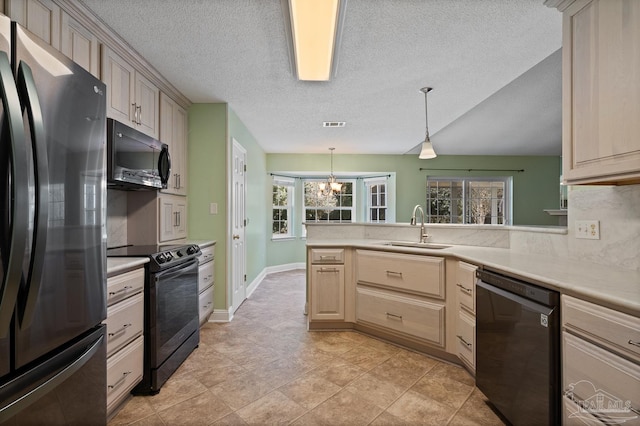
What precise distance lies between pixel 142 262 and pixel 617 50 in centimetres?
273

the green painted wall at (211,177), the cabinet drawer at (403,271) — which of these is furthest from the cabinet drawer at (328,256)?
the green painted wall at (211,177)

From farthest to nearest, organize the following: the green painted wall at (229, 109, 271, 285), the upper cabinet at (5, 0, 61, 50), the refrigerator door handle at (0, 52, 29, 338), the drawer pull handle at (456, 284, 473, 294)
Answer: the green painted wall at (229, 109, 271, 285) < the drawer pull handle at (456, 284, 473, 294) < the upper cabinet at (5, 0, 61, 50) < the refrigerator door handle at (0, 52, 29, 338)

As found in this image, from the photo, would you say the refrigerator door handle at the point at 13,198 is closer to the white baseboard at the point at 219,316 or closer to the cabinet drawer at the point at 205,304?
the cabinet drawer at the point at 205,304

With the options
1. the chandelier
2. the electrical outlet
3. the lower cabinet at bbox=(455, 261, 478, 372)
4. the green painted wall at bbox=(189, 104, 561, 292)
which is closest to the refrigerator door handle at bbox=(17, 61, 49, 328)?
the lower cabinet at bbox=(455, 261, 478, 372)

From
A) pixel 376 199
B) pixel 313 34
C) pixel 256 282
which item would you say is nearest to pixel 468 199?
pixel 376 199

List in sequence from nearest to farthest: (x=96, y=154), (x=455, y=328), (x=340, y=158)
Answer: (x=96, y=154) → (x=455, y=328) → (x=340, y=158)

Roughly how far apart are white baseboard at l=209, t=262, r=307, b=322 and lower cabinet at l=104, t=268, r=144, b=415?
1.39m

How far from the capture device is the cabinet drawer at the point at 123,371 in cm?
164

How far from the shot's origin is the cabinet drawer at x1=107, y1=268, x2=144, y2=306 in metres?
1.63

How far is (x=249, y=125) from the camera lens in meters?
4.31

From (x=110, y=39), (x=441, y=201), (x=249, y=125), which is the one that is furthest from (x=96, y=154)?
(x=441, y=201)

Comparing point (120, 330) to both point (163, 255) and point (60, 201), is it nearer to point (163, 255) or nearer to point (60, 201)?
point (163, 255)

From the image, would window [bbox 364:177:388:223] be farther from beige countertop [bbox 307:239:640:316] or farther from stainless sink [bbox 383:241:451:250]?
beige countertop [bbox 307:239:640:316]

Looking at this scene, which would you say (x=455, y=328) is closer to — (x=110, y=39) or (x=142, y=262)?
(x=142, y=262)
